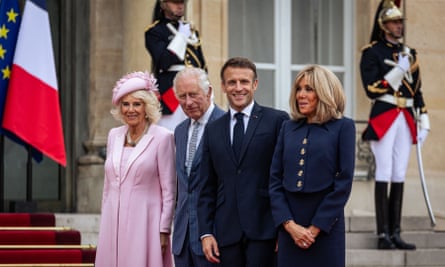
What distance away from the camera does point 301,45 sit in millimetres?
14906

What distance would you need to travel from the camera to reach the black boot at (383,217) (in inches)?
468

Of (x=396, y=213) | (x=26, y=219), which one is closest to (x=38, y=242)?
(x=26, y=219)

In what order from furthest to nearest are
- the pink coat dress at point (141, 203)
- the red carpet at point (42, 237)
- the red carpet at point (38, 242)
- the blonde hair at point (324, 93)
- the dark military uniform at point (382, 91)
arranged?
the dark military uniform at point (382, 91) → the red carpet at point (42, 237) → the red carpet at point (38, 242) → the pink coat dress at point (141, 203) → the blonde hair at point (324, 93)

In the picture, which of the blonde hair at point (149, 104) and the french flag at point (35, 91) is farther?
the french flag at point (35, 91)

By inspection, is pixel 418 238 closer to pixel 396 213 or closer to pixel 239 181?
pixel 396 213

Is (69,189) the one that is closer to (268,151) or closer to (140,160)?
(140,160)

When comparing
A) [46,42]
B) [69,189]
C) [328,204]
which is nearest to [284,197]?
[328,204]

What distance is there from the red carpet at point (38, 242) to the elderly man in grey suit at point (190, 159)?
3.14m

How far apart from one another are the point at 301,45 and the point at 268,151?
7.54 meters

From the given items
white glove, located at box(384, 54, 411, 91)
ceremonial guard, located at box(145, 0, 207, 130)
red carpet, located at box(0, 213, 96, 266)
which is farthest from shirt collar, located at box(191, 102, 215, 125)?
white glove, located at box(384, 54, 411, 91)

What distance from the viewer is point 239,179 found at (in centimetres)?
743

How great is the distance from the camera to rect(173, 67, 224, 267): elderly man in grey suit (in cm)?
781

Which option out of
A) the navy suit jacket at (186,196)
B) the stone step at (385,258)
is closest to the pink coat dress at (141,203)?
the navy suit jacket at (186,196)

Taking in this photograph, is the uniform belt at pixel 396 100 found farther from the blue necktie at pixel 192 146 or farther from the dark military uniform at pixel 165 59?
the blue necktie at pixel 192 146
